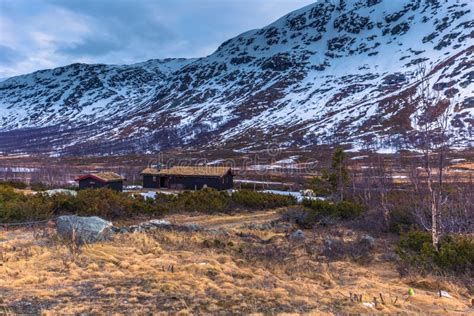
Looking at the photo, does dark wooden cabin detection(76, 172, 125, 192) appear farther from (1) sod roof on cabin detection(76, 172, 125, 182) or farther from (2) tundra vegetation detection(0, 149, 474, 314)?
(2) tundra vegetation detection(0, 149, 474, 314)

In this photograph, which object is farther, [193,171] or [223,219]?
[193,171]

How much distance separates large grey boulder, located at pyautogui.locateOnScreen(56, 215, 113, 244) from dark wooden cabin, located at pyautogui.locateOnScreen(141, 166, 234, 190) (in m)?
34.4

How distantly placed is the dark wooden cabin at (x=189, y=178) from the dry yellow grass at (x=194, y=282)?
35509 mm

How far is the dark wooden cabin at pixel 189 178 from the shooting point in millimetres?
49562

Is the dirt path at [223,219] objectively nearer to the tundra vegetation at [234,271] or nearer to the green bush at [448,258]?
the tundra vegetation at [234,271]

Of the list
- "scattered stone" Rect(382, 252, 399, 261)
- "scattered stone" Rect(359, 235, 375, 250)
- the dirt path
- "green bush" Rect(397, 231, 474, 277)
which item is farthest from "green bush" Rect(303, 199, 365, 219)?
"green bush" Rect(397, 231, 474, 277)

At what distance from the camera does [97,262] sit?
35.0ft

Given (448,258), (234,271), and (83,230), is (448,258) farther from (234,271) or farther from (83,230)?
(83,230)

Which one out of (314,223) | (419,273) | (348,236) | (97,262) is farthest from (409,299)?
(314,223)

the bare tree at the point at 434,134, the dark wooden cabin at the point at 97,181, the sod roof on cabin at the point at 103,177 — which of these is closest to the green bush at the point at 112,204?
the bare tree at the point at 434,134

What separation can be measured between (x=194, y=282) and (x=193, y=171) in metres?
42.8

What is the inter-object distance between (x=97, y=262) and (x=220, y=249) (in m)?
4.49

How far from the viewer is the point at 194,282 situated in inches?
357

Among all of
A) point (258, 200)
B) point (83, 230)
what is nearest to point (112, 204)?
point (83, 230)
